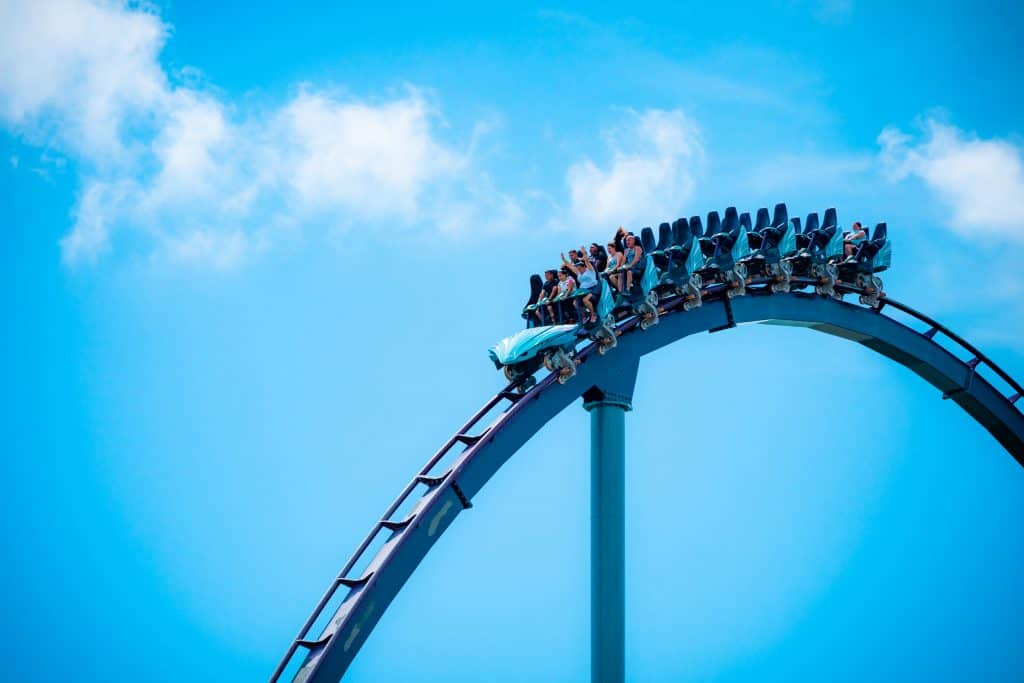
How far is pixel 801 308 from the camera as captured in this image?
15664mm

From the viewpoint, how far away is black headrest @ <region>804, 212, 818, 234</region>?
617 inches

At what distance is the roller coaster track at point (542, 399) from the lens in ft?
35.8

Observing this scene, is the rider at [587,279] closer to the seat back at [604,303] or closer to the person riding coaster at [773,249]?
the seat back at [604,303]

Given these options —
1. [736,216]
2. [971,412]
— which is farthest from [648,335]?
[971,412]

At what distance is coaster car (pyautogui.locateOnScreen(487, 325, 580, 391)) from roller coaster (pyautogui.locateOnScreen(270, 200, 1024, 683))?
0.01m

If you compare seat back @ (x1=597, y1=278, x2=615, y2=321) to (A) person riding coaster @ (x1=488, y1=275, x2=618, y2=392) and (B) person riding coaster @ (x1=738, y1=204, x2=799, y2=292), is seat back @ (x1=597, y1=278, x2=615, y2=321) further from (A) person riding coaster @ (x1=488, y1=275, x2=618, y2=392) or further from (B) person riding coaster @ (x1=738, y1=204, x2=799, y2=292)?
(B) person riding coaster @ (x1=738, y1=204, x2=799, y2=292)

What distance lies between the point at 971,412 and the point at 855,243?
4.39 metres

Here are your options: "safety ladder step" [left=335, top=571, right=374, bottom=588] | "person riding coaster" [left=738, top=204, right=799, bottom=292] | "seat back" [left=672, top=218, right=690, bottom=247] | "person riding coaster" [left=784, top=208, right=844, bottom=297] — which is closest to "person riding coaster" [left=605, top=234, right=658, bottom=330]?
"seat back" [left=672, top=218, right=690, bottom=247]

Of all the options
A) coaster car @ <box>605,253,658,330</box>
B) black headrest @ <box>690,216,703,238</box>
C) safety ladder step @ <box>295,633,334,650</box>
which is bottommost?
safety ladder step @ <box>295,633,334,650</box>

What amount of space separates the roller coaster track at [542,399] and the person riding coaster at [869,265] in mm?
171

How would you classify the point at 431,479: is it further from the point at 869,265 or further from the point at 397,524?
the point at 869,265

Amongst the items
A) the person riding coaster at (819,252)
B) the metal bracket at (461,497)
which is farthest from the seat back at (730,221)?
the metal bracket at (461,497)

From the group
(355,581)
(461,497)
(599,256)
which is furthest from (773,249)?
(355,581)

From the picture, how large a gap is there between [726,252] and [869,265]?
117 inches
